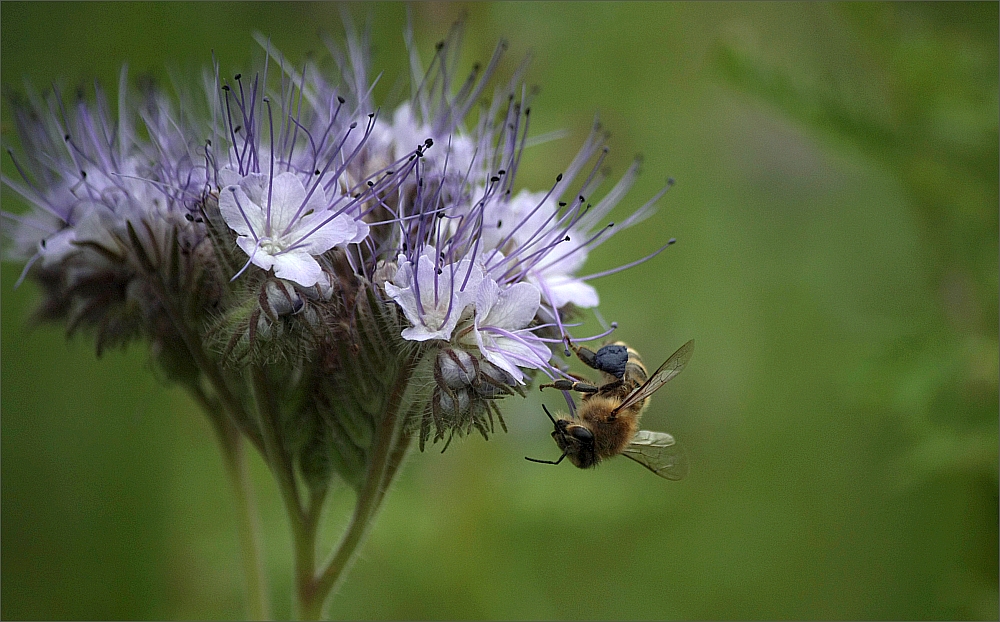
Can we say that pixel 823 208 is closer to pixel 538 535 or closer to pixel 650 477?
pixel 650 477

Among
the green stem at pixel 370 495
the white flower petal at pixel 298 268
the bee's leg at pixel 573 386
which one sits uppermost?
the white flower petal at pixel 298 268

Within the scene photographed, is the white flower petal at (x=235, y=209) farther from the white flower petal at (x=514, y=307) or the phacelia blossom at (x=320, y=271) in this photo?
the white flower petal at (x=514, y=307)

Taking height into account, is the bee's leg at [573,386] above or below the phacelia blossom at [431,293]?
below

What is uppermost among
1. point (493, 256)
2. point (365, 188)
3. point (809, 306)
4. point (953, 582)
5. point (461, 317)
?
point (809, 306)

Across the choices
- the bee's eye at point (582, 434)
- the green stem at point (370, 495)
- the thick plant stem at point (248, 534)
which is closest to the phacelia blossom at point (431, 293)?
the green stem at point (370, 495)

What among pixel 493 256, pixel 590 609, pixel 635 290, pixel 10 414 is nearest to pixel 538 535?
pixel 590 609

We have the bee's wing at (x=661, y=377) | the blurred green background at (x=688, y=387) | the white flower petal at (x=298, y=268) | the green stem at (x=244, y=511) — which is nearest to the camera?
the white flower petal at (x=298, y=268)

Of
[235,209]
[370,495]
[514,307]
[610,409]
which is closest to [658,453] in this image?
[610,409]
